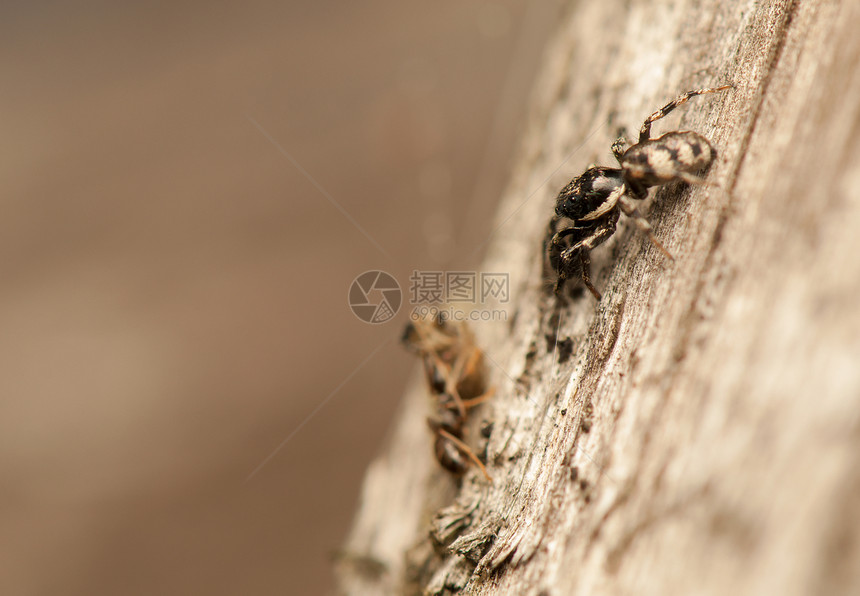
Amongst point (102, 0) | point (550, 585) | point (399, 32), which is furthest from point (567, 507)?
point (102, 0)

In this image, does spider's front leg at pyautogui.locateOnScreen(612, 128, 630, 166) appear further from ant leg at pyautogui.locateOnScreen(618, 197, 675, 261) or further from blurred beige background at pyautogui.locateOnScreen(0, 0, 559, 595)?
blurred beige background at pyautogui.locateOnScreen(0, 0, 559, 595)

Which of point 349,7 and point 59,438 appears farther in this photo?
point 349,7

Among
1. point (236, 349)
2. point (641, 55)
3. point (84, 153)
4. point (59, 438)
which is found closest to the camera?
point (641, 55)

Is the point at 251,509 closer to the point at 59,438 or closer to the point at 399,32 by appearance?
the point at 59,438

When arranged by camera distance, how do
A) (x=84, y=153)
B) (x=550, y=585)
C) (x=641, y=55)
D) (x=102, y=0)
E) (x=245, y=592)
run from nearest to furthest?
(x=550, y=585), (x=641, y=55), (x=245, y=592), (x=84, y=153), (x=102, y=0)
